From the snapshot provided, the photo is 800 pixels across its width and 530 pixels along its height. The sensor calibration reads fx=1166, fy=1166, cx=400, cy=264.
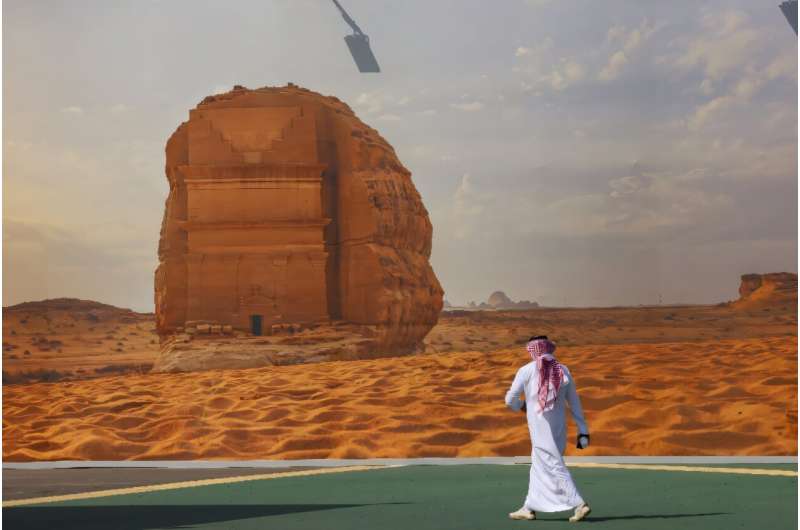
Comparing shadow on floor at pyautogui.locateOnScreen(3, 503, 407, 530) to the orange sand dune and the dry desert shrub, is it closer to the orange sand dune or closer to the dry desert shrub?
the orange sand dune

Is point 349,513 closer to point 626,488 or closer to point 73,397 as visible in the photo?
point 626,488

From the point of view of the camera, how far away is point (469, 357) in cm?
2395

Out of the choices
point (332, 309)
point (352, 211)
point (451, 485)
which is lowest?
point (451, 485)

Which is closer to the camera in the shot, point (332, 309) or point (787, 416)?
point (787, 416)

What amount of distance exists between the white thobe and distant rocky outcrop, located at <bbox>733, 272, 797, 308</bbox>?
173 ft

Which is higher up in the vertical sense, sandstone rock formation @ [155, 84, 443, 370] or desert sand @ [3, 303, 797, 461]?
sandstone rock formation @ [155, 84, 443, 370]

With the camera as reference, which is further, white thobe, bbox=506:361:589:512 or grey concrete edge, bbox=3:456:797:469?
grey concrete edge, bbox=3:456:797:469

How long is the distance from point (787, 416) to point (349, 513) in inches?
378

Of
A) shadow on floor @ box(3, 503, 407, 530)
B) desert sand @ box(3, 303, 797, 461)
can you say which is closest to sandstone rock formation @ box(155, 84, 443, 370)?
desert sand @ box(3, 303, 797, 461)

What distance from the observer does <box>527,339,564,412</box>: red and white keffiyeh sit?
323 inches

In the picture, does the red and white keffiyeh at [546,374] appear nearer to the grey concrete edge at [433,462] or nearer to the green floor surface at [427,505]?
the green floor surface at [427,505]

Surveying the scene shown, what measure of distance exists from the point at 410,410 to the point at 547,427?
33.6 ft

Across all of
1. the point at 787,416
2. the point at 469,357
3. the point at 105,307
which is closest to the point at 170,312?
the point at 469,357

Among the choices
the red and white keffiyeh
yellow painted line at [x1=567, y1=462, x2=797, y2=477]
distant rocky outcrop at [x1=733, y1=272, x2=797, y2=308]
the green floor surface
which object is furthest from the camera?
distant rocky outcrop at [x1=733, y1=272, x2=797, y2=308]
